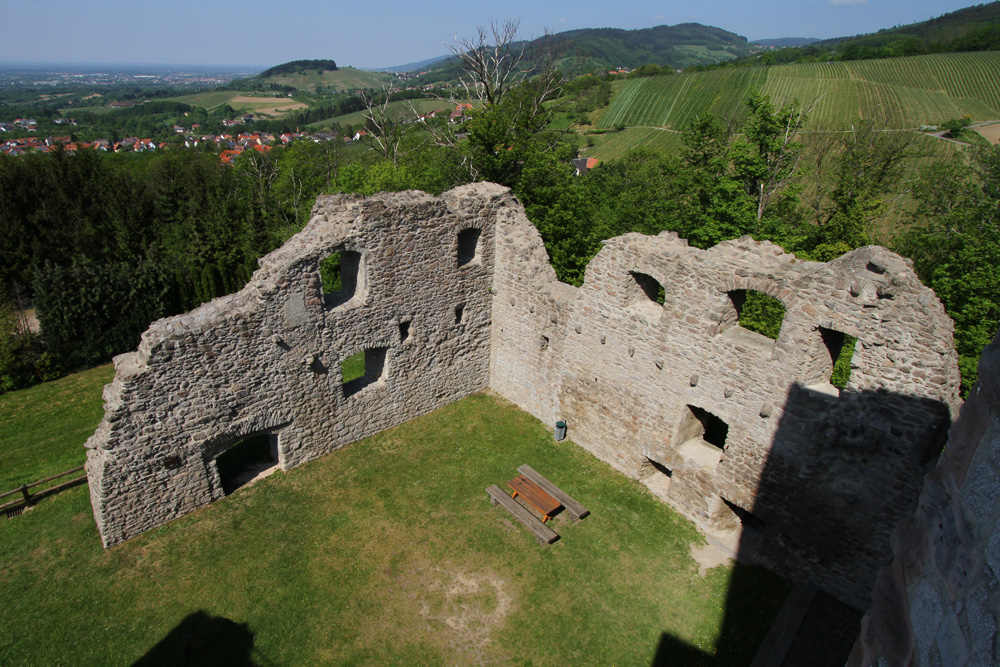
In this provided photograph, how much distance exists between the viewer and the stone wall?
6.62ft

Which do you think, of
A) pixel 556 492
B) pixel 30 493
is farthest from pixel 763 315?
pixel 30 493

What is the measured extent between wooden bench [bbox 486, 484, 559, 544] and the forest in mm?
10434

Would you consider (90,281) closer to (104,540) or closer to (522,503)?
(104,540)

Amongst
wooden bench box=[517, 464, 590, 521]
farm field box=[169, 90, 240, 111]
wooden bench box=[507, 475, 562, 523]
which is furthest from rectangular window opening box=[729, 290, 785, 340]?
farm field box=[169, 90, 240, 111]

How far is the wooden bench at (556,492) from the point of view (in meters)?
11.8

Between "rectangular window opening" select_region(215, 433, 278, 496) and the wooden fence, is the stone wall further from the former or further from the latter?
the wooden fence

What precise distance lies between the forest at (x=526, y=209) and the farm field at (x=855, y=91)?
18.4 metres

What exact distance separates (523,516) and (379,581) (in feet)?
10.1

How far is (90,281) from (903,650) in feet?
81.1

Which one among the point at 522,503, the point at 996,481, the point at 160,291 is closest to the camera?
the point at 996,481

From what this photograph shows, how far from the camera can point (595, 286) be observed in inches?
495

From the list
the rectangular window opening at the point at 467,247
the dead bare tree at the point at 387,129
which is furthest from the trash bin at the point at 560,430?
the dead bare tree at the point at 387,129

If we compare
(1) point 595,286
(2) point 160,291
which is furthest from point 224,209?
(1) point 595,286

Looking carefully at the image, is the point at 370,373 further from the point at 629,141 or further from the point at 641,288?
the point at 629,141
